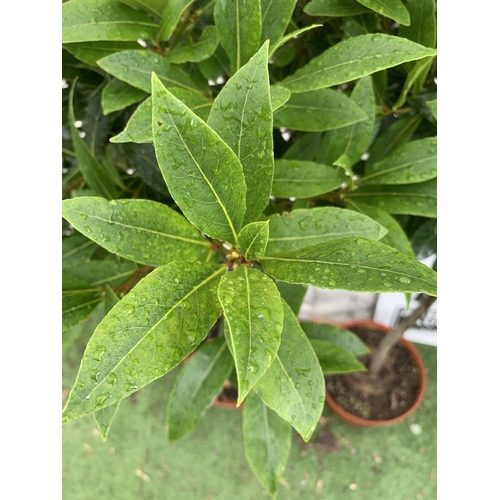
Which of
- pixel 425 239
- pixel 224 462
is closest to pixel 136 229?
pixel 425 239

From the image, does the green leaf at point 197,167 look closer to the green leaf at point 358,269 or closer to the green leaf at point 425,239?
the green leaf at point 358,269

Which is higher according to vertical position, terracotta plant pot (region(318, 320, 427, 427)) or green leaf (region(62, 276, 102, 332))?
green leaf (region(62, 276, 102, 332))

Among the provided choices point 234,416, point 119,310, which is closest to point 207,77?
point 119,310

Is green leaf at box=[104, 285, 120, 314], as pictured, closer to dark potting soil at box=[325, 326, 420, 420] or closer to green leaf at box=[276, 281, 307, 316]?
green leaf at box=[276, 281, 307, 316]

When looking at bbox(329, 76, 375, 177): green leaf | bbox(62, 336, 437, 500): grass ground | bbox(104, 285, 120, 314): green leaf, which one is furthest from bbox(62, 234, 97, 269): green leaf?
bbox(62, 336, 437, 500): grass ground

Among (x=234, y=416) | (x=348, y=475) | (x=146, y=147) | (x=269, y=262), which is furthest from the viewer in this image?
(x=234, y=416)

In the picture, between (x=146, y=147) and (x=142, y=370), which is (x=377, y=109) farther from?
(x=142, y=370)

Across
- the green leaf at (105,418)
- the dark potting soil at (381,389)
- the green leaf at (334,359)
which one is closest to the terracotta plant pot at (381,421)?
the dark potting soil at (381,389)
